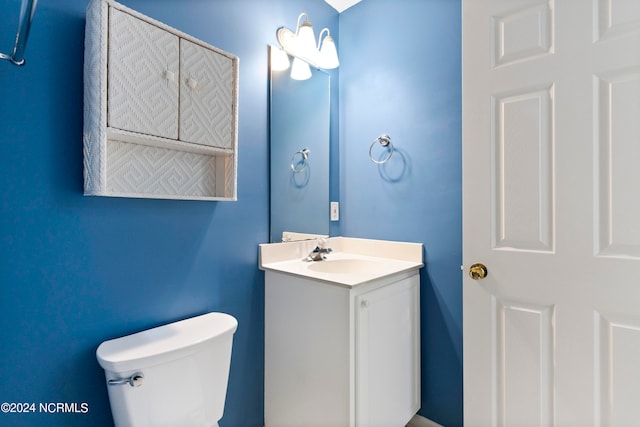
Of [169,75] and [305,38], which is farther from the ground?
[305,38]

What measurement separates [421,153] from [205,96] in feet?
3.53

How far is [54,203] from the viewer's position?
3.24 feet

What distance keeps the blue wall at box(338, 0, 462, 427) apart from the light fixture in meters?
0.23

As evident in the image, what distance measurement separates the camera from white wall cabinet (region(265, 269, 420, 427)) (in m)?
1.22

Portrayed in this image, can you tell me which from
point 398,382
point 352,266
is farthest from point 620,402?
point 352,266

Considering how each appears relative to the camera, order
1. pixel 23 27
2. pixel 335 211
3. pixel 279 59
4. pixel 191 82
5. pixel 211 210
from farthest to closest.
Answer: pixel 335 211
pixel 279 59
pixel 211 210
pixel 191 82
pixel 23 27

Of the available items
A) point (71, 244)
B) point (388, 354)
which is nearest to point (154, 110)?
point (71, 244)

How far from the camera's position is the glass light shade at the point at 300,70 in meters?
1.73

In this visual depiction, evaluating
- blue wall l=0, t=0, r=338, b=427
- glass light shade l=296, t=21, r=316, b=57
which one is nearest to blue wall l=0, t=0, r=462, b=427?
blue wall l=0, t=0, r=338, b=427

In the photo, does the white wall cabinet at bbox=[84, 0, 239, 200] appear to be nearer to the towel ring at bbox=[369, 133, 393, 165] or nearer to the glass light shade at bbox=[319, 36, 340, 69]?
the glass light shade at bbox=[319, 36, 340, 69]

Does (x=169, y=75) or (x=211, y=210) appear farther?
(x=211, y=210)

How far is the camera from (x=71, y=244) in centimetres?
102

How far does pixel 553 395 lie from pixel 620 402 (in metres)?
0.17

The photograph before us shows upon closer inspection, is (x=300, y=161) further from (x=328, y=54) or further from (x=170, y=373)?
(x=170, y=373)
